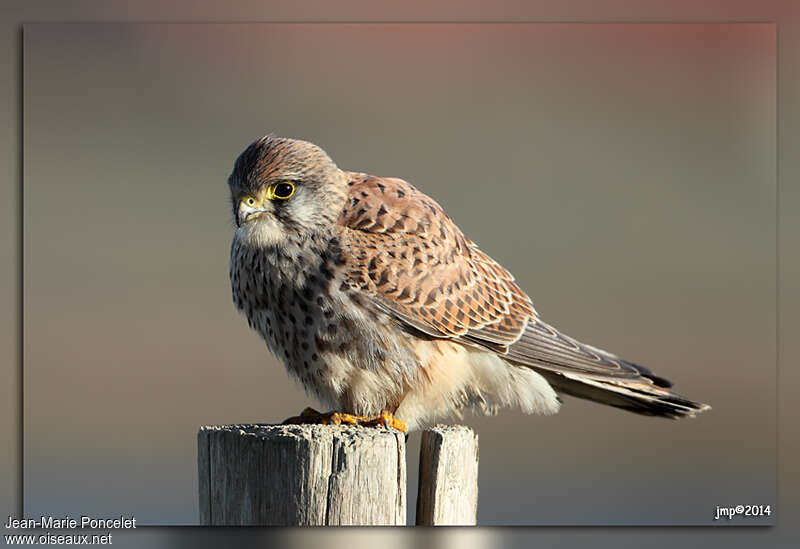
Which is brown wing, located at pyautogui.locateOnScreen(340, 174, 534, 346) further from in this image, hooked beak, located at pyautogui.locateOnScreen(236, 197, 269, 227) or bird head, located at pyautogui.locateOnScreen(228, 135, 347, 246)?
hooked beak, located at pyautogui.locateOnScreen(236, 197, 269, 227)

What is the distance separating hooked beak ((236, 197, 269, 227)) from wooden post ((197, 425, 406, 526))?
0.63 metres

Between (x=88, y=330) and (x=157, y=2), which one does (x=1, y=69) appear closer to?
(x=157, y=2)

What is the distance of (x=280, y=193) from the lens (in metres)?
2.70

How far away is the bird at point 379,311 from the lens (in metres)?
2.64

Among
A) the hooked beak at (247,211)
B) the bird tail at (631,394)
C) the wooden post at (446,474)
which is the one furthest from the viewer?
the bird tail at (631,394)

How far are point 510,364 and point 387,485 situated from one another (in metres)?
0.74

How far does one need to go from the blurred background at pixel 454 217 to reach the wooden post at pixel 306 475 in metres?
0.82

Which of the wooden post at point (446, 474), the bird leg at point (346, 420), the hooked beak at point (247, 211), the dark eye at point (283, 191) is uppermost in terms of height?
the dark eye at point (283, 191)

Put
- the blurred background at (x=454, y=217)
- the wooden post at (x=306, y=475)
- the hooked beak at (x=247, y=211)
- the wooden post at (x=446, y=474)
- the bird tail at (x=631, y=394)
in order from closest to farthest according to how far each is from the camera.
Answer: the wooden post at (x=306, y=475) → the wooden post at (x=446, y=474) → the hooked beak at (x=247, y=211) → the bird tail at (x=631, y=394) → the blurred background at (x=454, y=217)

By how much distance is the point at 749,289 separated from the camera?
3.10 meters

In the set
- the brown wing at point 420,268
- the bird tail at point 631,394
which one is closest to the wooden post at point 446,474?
the brown wing at point 420,268

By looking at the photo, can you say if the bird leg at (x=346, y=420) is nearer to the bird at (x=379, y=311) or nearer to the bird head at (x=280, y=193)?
the bird at (x=379, y=311)

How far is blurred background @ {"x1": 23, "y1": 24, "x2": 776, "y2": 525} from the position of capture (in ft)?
10.0

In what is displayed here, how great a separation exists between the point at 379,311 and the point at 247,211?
1.50 feet
